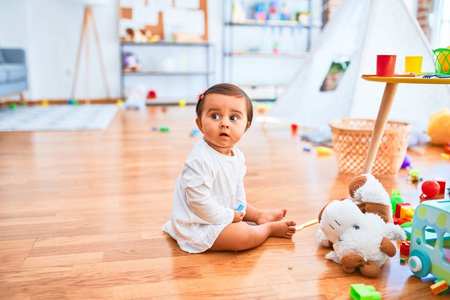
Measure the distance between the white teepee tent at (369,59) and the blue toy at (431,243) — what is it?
4.93 feet

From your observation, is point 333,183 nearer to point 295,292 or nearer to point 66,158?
point 295,292

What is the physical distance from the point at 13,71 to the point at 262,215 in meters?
3.26

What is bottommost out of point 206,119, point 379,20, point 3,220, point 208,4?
point 3,220

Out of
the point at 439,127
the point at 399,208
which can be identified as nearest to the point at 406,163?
the point at 439,127

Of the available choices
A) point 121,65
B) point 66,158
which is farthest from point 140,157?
point 121,65

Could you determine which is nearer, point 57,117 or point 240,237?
point 240,237

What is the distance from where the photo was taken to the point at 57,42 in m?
4.71

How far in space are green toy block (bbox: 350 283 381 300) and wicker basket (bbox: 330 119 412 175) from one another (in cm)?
95

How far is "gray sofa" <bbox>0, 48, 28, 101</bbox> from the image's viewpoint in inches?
140

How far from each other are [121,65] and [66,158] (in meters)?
2.83

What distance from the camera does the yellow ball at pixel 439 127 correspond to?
2300mm

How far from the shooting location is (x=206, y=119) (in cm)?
108

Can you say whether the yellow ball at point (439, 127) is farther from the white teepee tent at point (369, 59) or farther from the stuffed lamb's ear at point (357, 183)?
the stuffed lamb's ear at point (357, 183)

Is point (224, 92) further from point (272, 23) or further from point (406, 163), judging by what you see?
point (272, 23)
